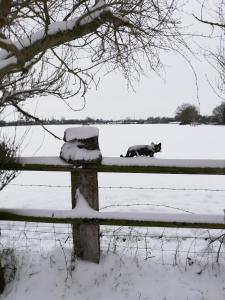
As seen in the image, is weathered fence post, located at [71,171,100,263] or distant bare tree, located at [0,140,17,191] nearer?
distant bare tree, located at [0,140,17,191]

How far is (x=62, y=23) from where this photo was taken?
12.4 feet

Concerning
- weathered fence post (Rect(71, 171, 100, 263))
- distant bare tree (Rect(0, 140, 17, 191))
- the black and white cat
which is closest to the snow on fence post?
weathered fence post (Rect(71, 171, 100, 263))

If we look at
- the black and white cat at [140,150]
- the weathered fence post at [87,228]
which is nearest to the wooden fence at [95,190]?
the weathered fence post at [87,228]

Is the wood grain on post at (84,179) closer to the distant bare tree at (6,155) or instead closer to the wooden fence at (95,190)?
the wooden fence at (95,190)

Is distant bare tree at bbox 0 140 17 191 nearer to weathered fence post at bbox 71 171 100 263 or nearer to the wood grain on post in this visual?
the wood grain on post

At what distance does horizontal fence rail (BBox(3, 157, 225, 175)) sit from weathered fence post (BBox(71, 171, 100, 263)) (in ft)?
0.35

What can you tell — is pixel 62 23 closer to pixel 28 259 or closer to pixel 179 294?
pixel 28 259

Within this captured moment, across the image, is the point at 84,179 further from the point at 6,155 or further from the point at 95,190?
the point at 6,155

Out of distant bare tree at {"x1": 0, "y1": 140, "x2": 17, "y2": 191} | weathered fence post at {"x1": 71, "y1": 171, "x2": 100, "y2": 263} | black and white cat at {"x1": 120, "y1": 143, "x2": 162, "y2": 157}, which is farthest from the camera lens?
black and white cat at {"x1": 120, "y1": 143, "x2": 162, "y2": 157}

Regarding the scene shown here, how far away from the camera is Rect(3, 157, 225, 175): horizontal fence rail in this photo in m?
3.38

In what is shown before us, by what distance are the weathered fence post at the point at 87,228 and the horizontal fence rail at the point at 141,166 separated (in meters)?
0.11

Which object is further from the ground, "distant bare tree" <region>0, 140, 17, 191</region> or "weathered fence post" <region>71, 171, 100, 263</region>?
"distant bare tree" <region>0, 140, 17, 191</region>

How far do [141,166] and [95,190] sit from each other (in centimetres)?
49

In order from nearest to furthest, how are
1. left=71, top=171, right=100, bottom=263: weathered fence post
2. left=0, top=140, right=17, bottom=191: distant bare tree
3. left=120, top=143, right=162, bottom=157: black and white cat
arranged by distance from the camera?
left=0, top=140, right=17, bottom=191: distant bare tree → left=71, top=171, right=100, bottom=263: weathered fence post → left=120, top=143, right=162, bottom=157: black and white cat
